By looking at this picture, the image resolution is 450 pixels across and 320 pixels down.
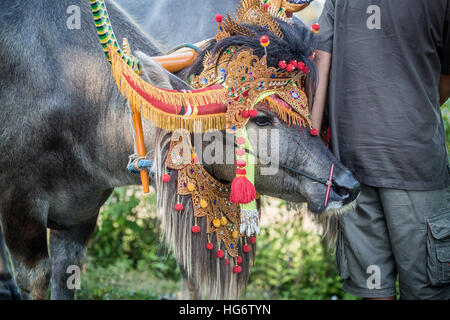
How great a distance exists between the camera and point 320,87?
7.70 feet

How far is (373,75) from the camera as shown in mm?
2248

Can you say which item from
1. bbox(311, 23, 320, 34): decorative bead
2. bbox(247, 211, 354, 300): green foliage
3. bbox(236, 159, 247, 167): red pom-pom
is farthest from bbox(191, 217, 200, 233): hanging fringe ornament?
bbox(247, 211, 354, 300): green foliage

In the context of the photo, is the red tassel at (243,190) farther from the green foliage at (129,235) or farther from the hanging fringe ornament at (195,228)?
the green foliage at (129,235)

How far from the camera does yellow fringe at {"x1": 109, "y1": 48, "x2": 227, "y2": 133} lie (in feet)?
6.93

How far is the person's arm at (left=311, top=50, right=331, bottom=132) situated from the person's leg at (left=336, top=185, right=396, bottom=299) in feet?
1.40

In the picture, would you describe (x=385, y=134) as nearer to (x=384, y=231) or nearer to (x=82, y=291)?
(x=384, y=231)

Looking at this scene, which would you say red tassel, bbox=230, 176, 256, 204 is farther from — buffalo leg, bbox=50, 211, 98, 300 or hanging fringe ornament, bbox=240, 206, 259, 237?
buffalo leg, bbox=50, 211, 98, 300

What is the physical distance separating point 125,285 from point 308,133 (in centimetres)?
315

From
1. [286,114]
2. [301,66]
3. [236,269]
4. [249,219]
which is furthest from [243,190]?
[301,66]

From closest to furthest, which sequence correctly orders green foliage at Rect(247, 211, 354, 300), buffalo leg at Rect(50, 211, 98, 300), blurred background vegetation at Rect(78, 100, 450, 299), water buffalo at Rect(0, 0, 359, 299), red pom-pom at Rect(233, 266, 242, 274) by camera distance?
red pom-pom at Rect(233, 266, 242, 274)
water buffalo at Rect(0, 0, 359, 299)
buffalo leg at Rect(50, 211, 98, 300)
blurred background vegetation at Rect(78, 100, 450, 299)
green foliage at Rect(247, 211, 354, 300)

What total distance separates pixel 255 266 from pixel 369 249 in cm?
263

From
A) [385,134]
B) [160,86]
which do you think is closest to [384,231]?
[385,134]

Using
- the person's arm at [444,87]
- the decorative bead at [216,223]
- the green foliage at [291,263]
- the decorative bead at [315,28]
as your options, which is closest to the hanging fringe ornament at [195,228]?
the decorative bead at [216,223]

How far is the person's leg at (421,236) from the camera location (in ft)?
7.18
